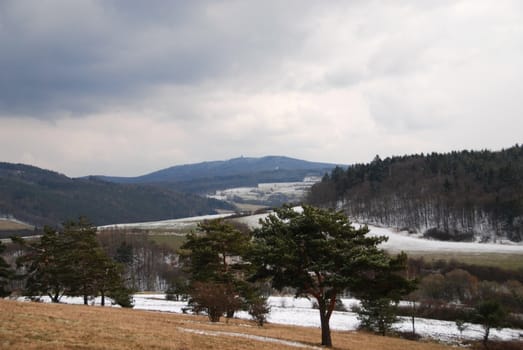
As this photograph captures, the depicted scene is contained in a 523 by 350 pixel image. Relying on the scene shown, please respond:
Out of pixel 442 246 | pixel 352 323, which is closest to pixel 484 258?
pixel 442 246

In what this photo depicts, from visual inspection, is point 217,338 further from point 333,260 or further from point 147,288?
point 147,288

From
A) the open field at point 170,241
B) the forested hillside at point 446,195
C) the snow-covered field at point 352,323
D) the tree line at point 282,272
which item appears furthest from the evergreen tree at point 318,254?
the forested hillside at point 446,195

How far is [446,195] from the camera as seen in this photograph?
514 ft

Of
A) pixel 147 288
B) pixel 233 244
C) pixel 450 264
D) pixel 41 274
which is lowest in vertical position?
pixel 147 288

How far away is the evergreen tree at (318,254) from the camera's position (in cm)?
2378

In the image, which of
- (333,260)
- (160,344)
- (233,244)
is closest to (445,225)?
(233,244)

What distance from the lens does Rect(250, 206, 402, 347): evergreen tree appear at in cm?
2378

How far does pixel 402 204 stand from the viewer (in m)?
169

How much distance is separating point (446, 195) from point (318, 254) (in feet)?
481

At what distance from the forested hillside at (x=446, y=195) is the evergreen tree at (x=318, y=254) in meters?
126

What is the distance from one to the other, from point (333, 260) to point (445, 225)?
13556 cm

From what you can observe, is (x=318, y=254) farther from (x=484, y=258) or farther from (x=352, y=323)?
(x=484, y=258)

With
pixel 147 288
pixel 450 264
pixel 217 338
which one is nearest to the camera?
pixel 217 338

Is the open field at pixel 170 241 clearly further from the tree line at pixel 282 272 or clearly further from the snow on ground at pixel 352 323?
the tree line at pixel 282 272
